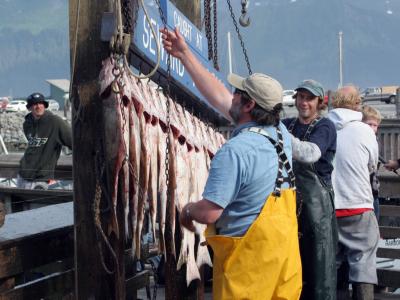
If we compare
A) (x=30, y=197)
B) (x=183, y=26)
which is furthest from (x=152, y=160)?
(x=30, y=197)

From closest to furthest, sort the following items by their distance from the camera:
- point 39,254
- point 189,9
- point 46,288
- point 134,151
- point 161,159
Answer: point 134,151, point 161,159, point 39,254, point 46,288, point 189,9

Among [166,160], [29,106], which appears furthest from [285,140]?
[29,106]

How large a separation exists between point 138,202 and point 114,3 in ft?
3.31

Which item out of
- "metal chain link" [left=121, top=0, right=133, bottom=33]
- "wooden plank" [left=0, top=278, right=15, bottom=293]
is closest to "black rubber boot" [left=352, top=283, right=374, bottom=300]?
"wooden plank" [left=0, top=278, right=15, bottom=293]

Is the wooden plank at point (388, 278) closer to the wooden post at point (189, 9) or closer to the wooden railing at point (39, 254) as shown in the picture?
the wooden railing at point (39, 254)

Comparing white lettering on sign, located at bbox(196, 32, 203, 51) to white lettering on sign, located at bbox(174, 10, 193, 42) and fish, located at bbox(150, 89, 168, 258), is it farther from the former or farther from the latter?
fish, located at bbox(150, 89, 168, 258)

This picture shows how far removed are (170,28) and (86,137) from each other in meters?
0.88

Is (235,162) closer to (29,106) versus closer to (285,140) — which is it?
(285,140)

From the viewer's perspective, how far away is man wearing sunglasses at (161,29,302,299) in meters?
3.66

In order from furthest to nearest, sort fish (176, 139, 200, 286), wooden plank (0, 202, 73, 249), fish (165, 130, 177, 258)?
fish (176, 139, 200, 286) < fish (165, 130, 177, 258) < wooden plank (0, 202, 73, 249)

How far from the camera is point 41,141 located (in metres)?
9.16

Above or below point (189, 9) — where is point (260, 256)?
below

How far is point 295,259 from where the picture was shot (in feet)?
12.7

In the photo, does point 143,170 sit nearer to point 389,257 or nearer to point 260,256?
point 260,256
